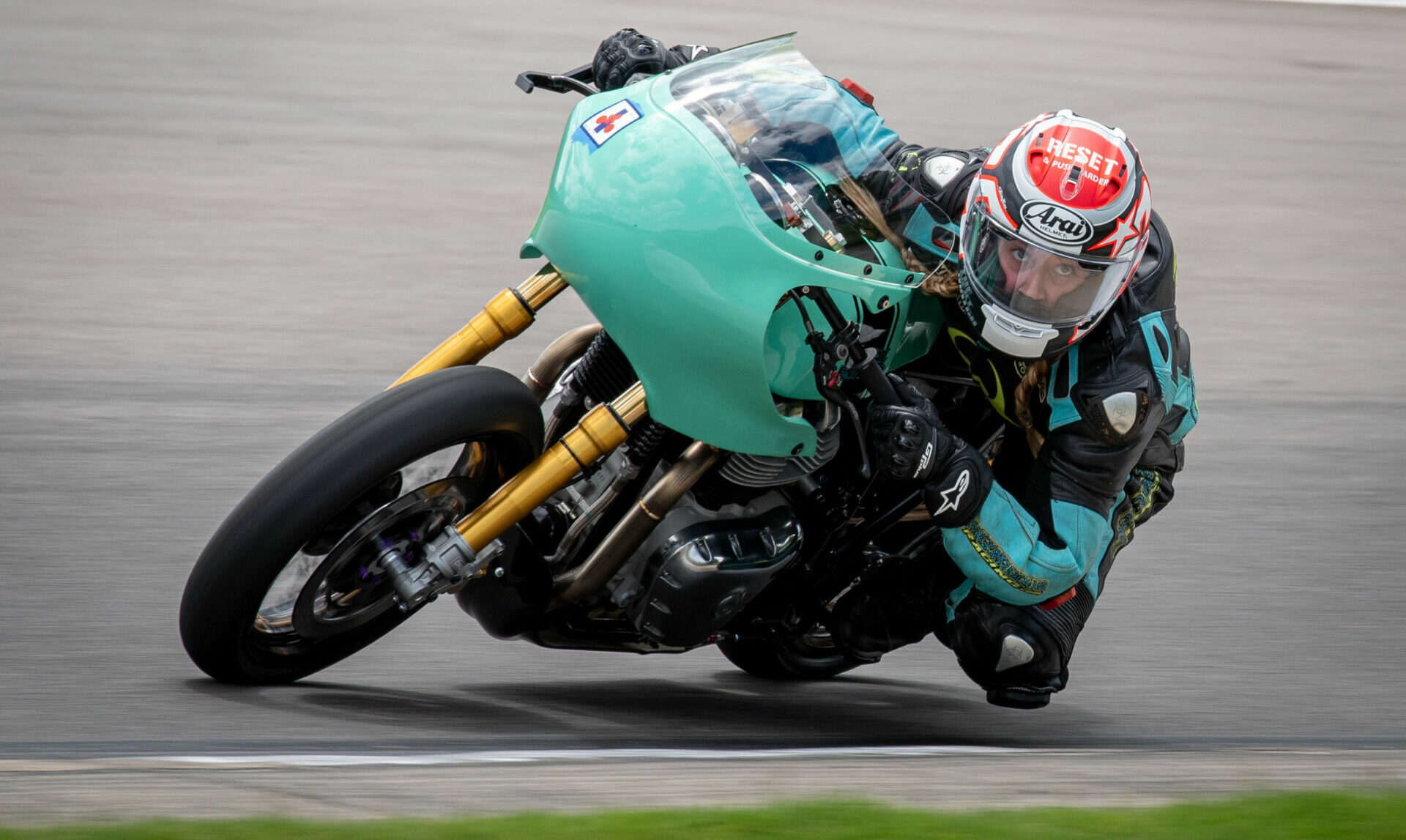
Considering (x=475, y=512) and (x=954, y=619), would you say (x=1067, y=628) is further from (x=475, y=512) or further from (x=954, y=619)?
(x=475, y=512)

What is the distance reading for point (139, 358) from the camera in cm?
638

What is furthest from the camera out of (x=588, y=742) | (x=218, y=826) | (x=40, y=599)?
(x=40, y=599)

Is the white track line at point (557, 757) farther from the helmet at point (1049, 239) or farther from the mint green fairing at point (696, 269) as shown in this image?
A: the helmet at point (1049, 239)

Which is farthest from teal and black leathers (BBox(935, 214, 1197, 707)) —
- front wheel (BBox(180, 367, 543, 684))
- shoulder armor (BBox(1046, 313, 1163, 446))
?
front wheel (BBox(180, 367, 543, 684))

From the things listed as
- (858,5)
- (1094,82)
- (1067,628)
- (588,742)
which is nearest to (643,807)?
(588,742)

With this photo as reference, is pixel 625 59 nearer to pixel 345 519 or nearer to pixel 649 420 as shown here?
pixel 649 420

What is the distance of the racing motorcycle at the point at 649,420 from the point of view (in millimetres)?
3291

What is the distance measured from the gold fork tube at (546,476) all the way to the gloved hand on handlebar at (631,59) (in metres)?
0.92

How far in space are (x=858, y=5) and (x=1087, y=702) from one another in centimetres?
1109

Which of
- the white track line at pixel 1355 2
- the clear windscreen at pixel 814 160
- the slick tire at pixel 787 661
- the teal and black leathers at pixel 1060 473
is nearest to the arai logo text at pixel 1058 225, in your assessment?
the clear windscreen at pixel 814 160

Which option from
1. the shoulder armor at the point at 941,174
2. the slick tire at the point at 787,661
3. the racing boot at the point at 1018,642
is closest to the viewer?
the shoulder armor at the point at 941,174

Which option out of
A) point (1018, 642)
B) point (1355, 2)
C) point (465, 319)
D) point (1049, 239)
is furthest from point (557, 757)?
point (1355, 2)

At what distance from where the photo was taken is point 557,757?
11.2 ft

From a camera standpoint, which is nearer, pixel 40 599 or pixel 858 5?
pixel 40 599
